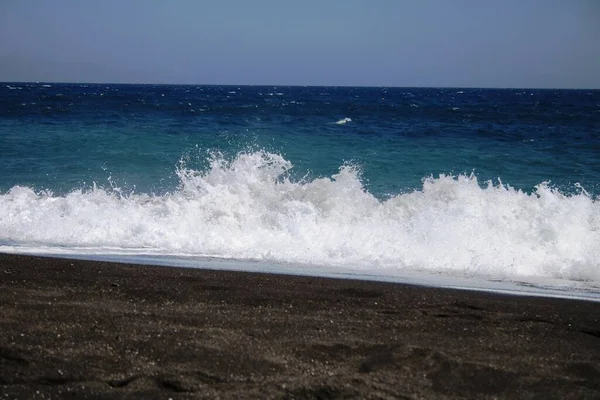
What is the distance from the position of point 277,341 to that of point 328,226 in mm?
5581

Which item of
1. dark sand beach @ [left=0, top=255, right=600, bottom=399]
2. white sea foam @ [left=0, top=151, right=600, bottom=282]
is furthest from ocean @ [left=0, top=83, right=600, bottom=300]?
dark sand beach @ [left=0, top=255, right=600, bottom=399]

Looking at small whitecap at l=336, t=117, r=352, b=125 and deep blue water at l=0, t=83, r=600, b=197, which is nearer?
deep blue water at l=0, t=83, r=600, b=197

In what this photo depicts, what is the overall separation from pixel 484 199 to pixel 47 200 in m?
6.94

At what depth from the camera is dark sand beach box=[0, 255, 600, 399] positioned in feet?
12.4

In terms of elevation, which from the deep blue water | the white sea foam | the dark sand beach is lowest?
the dark sand beach

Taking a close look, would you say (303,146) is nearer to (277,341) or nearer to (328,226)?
(328,226)

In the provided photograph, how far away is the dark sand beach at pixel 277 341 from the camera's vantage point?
378cm

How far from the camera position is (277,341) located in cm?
445

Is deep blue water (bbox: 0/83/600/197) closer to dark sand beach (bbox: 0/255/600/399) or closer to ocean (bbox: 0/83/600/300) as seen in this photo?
ocean (bbox: 0/83/600/300)

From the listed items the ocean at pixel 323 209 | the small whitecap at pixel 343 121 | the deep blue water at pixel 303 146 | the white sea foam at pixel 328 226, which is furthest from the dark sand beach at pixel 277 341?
the small whitecap at pixel 343 121

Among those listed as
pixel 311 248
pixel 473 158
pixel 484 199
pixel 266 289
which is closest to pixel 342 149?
pixel 473 158

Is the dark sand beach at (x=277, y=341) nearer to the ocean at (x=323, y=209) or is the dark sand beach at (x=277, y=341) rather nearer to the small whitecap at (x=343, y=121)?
the ocean at (x=323, y=209)

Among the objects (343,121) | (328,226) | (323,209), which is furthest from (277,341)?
(343,121)

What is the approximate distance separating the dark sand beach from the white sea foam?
2401 mm
